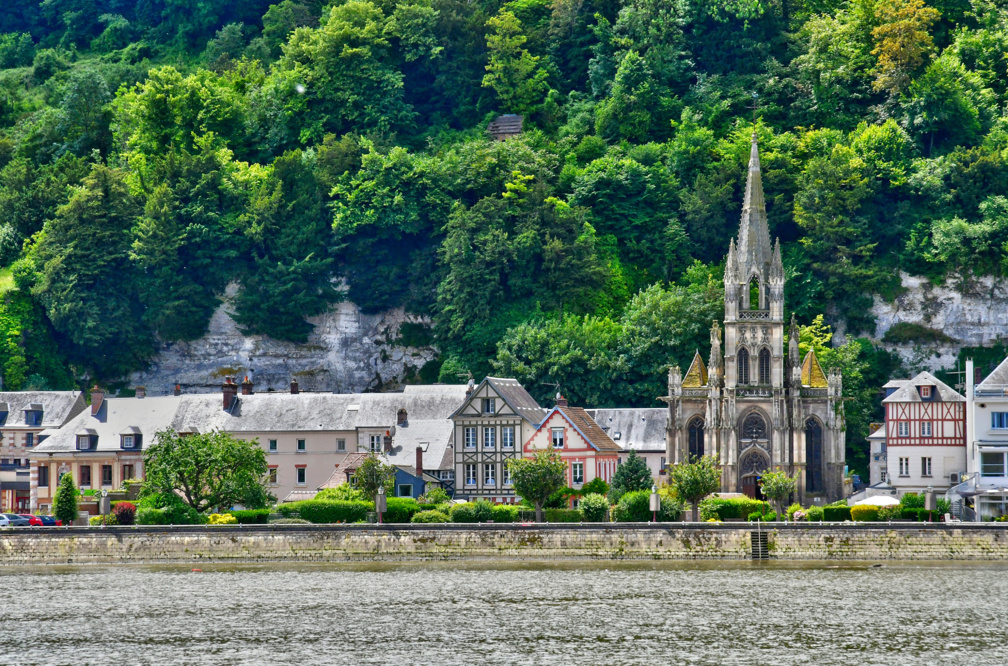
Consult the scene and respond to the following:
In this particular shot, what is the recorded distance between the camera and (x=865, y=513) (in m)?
79.9

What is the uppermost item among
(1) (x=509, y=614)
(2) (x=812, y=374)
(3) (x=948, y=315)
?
(3) (x=948, y=315)

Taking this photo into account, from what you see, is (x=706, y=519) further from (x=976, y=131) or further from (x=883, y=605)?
(x=976, y=131)

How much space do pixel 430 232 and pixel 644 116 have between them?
16.6 m

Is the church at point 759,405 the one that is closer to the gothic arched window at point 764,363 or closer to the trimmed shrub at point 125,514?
the gothic arched window at point 764,363

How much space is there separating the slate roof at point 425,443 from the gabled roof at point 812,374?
19110 millimetres

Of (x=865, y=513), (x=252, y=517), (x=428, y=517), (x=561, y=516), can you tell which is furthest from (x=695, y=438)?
(x=252, y=517)

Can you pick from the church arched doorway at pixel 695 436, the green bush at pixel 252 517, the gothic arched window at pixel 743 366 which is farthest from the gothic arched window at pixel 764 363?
the green bush at pixel 252 517

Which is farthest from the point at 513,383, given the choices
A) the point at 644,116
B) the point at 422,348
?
the point at 644,116

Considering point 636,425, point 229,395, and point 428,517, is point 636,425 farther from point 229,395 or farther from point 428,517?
point 428,517

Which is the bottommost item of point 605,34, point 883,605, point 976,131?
point 883,605

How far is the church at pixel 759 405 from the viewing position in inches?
3922

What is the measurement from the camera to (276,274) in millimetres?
116312

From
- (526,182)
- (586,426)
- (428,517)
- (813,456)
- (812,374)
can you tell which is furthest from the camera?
(526,182)

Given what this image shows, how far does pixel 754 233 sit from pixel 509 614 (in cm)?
→ 4963
